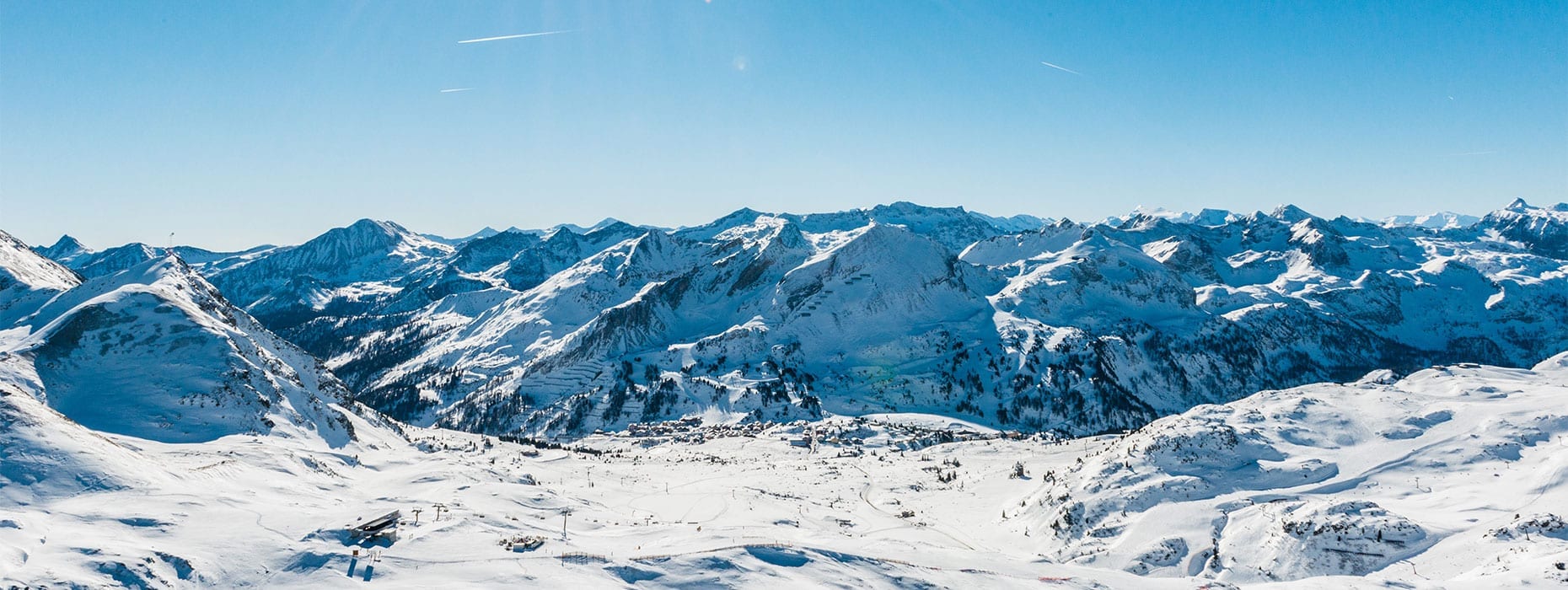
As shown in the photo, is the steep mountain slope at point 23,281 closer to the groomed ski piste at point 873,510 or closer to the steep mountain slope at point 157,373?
the steep mountain slope at point 157,373

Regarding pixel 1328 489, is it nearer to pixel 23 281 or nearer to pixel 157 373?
pixel 157 373

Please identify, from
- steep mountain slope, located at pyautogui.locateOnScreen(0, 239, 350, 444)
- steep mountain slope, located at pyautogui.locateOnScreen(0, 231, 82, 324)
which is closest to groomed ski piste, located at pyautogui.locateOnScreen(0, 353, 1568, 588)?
steep mountain slope, located at pyautogui.locateOnScreen(0, 239, 350, 444)

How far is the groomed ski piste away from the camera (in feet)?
123

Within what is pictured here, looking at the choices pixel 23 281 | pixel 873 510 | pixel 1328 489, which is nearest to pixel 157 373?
pixel 23 281

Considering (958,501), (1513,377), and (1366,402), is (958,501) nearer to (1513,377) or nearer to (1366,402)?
(1366,402)

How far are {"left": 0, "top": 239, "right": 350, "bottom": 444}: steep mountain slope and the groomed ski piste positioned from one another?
2.86 meters

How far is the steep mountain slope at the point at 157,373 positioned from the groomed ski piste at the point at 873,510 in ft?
9.38

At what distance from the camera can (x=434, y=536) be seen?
142 feet

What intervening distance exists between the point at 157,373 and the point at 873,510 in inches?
3257

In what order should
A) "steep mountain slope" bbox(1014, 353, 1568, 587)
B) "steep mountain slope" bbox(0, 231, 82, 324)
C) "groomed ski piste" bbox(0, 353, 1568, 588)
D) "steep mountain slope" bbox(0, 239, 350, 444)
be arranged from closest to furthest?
"groomed ski piste" bbox(0, 353, 1568, 588) → "steep mountain slope" bbox(1014, 353, 1568, 587) → "steep mountain slope" bbox(0, 239, 350, 444) → "steep mountain slope" bbox(0, 231, 82, 324)

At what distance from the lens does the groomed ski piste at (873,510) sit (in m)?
37.5

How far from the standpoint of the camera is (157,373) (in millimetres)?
82250

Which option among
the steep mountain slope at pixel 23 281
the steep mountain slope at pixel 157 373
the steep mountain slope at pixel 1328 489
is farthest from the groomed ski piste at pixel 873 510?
the steep mountain slope at pixel 23 281

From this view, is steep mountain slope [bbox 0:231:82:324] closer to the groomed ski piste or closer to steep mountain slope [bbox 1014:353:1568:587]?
the groomed ski piste
